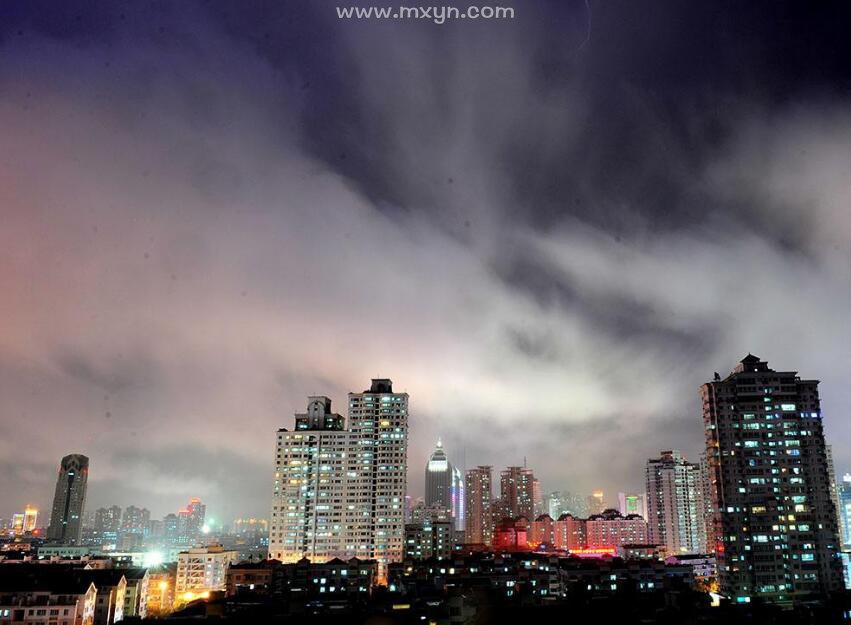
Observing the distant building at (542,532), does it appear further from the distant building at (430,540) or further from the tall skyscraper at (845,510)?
the tall skyscraper at (845,510)

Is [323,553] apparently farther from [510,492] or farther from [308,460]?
[510,492]

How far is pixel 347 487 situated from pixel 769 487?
24.8 meters

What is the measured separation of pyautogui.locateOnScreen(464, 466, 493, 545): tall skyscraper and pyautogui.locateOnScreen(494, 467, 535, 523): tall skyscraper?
6.96 feet

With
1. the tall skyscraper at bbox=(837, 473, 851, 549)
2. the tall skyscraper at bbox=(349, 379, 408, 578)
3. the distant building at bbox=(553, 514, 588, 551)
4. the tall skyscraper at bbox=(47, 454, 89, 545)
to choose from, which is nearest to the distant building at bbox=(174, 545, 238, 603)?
the tall skyscraper at bbox=(349, 379, 408, 578)

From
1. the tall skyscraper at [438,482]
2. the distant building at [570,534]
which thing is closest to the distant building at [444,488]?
the tall skyscraper at [438,482]

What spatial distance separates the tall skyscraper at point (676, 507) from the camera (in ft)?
216

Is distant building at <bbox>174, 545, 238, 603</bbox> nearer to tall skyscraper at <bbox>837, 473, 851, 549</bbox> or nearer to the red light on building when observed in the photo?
the red light on building

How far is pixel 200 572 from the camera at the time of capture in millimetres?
40812

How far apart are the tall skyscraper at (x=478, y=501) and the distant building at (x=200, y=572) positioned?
52.7 m

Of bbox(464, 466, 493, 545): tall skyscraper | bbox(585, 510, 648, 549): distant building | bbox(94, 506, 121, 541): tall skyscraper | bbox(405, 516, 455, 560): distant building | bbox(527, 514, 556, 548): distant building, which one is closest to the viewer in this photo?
bbox(405, 516, 455, 560): distant building

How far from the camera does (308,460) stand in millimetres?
45250

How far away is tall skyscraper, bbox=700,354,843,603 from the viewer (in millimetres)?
32938

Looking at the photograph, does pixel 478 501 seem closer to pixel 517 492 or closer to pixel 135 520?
pixel 517 492

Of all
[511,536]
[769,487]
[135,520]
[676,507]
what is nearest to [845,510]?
[676,507]
